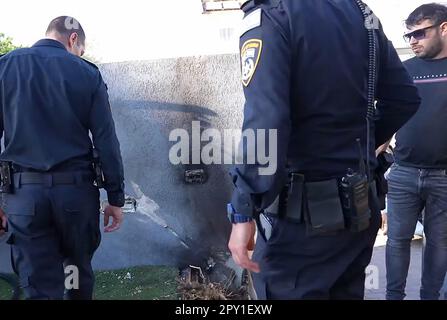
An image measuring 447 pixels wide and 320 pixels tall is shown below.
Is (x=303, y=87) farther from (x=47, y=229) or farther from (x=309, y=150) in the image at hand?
(x=47, y=229)

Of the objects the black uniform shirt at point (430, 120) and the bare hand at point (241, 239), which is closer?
the bare hand at point (241, 239)

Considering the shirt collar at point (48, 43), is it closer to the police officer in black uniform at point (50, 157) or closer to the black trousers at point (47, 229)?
the police officer in black uniform at point (50, 157)

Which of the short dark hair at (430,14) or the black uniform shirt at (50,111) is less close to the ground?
the short dark hair at (430,14)

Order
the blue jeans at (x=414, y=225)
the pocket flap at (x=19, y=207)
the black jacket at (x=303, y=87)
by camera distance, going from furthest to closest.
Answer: the blue jeans at (x=414, y=225), the pocket flap at (x=19, y=207), the black jacket at (x=303, y=87)

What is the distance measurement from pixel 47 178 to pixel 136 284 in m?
1.44

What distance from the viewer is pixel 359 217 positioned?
1639 millimetres

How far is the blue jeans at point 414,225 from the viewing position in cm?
282

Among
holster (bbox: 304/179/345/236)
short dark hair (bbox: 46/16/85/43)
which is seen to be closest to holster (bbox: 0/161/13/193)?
short dark hair (bbox: 46/16/85/43)

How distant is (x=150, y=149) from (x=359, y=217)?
2315 millimetres

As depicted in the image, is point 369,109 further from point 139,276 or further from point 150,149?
point 139,276

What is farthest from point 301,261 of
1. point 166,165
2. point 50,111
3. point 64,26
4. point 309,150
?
point 166,165

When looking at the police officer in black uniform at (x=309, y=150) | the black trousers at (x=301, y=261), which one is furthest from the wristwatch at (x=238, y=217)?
the black trousers at (x=301, y=261)

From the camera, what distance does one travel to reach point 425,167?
280 centimetres

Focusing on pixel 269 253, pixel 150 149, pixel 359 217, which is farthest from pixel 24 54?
pixel 359 217
